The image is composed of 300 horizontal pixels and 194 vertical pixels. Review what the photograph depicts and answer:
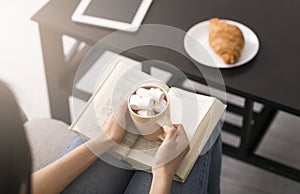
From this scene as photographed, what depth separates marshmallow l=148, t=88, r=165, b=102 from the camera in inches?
42.1

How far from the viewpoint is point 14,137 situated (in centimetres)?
A: 73

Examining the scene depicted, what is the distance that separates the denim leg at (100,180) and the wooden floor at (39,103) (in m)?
0.40

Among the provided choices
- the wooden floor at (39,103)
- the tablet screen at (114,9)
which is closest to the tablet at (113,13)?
the tablet screen at (114,9)

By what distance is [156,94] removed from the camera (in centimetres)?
108

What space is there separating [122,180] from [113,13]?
471mm

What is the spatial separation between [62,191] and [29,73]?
960 mm

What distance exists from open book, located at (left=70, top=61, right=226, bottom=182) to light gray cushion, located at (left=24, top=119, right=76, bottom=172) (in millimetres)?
102

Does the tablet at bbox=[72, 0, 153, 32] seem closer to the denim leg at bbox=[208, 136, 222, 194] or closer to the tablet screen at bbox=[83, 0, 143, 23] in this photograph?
the tablet screen at bbox=[83, 0, 143, 23]

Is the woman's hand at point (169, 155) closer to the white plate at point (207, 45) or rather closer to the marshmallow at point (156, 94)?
the marshmallow at point (156, 94)

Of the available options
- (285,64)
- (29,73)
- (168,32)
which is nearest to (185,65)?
(168,32)

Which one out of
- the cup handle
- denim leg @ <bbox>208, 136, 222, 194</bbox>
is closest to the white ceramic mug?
the cup handle

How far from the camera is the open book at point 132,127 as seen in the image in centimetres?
112

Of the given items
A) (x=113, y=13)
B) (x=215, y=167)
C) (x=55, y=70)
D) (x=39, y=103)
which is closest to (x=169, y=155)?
(x=215, y=167)

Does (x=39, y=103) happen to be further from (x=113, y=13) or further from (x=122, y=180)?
(x=122, y=180)
